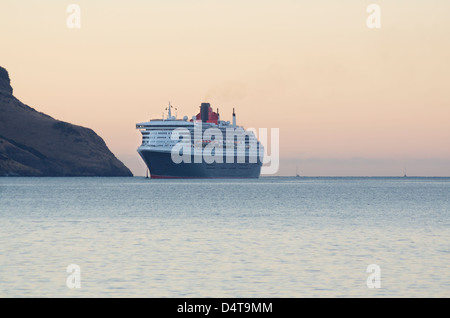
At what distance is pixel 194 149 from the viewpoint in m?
170

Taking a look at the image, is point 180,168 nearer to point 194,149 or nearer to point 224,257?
point 194,149

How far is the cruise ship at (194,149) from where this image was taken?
553ft

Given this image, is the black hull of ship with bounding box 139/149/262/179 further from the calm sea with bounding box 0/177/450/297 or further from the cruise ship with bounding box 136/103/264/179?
the calm sea with bounding box 0/177/450/297

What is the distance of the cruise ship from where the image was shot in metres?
169

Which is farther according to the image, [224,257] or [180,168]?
[180,168]

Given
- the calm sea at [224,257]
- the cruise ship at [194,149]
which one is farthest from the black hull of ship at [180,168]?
the calm sea at [224,257]

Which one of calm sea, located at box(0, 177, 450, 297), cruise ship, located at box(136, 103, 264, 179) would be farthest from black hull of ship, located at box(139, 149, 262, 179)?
calm sea, located at box(0, 177, 450, 297)

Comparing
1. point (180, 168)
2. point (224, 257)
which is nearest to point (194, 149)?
point (180, 168)

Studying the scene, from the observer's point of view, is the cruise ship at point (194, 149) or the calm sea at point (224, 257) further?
the cruise ship at point (194, 149)

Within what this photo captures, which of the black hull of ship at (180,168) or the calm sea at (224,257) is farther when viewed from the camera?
the black hull of ship at (180,168)

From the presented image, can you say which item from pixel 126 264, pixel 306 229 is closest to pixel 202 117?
pixel 306 229

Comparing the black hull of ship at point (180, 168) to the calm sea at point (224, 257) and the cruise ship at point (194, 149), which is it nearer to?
the cruise ship at point (194, 149)

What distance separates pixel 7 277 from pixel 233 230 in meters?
21.6

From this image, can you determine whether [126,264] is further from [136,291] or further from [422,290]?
[422,290]
